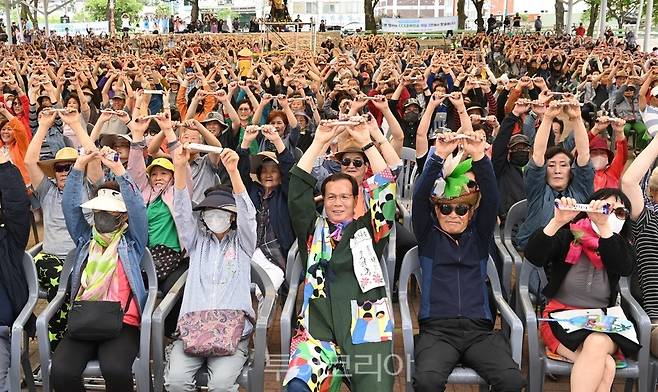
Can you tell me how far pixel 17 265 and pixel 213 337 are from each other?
1.13 metres

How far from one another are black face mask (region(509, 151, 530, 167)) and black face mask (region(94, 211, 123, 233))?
2787 mm

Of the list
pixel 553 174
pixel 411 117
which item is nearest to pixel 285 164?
pixel 553 174

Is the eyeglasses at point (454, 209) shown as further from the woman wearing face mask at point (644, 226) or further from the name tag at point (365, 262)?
the woman wearing face mask at point (644, 226)

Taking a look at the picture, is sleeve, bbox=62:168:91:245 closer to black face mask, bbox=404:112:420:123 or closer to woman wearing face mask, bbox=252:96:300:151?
A: woman wearing face mask, bbox=252:96:300:151

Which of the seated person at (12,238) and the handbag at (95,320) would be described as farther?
the seated person at (12,238)

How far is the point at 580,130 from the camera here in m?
3.98

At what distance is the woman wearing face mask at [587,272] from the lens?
310 cm

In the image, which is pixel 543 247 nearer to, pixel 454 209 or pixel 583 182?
pixel 454 209

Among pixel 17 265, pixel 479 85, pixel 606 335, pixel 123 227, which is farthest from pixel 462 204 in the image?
pixel 479 85

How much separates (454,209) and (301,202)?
789 mm

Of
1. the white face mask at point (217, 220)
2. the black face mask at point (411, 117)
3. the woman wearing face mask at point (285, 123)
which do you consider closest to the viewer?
the white face mask at point (217, 220)

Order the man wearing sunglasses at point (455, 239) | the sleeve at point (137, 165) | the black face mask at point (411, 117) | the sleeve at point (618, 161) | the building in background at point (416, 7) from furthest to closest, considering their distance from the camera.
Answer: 1. the building in background at point (416, 7)
2. the black face mask at point (411, 117)
3. the sleeve at point (618, 161)
4. the sleeve at point (137, 165)
5. the man wearing sunglasses at point (455, 239)

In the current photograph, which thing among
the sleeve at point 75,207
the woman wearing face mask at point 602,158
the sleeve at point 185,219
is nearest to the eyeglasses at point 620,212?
the woman wearing face mask at point 602,158

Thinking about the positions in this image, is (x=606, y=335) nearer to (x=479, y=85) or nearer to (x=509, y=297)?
(x=509, y=297)
